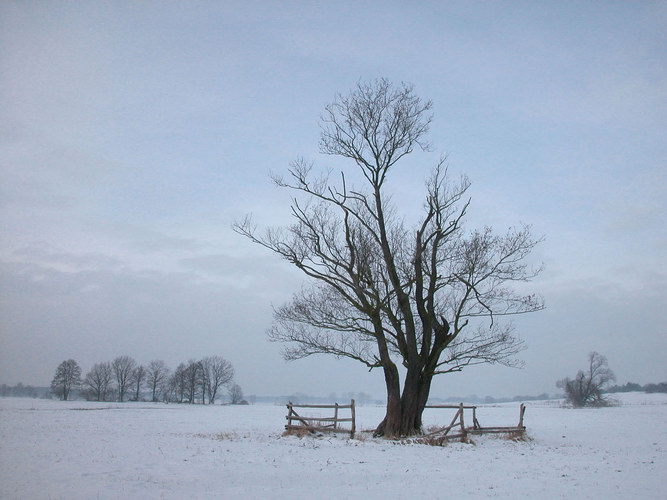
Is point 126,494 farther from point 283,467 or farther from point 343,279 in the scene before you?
point 343,279

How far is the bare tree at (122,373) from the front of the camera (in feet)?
372

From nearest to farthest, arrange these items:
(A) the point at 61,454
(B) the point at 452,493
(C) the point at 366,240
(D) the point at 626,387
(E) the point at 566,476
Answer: (B) the point at 452,493 → (E) the point at 566,476 → (A) the point at 61,454 → (C) the point at 366,240 → (D) the point at 626,387

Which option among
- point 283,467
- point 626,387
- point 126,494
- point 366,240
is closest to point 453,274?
point 366,240

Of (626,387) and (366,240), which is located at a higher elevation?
(366,240)

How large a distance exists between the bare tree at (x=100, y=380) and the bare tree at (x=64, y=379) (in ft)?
20.9

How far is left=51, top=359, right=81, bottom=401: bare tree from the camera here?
99062 mm

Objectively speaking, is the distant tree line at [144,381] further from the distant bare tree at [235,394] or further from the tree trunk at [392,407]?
the tree trunk at [392,407]

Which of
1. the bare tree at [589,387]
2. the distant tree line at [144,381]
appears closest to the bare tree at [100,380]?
the distant tree line at [144,381]

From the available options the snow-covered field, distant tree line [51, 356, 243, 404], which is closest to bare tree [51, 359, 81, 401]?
distant tree line [51, 356, 243, 404]

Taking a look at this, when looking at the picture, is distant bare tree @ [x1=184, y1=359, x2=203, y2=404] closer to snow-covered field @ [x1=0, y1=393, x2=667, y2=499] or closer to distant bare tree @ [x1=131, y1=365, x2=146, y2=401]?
distant bare tree @ [x1=131, y1=365, x2=146, y2=401]

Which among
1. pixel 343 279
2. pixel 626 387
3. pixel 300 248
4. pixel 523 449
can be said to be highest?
pixel 300 248

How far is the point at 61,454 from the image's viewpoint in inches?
516

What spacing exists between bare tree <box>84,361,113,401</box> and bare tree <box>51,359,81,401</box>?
20.9ft

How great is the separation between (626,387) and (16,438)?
19119 cm
